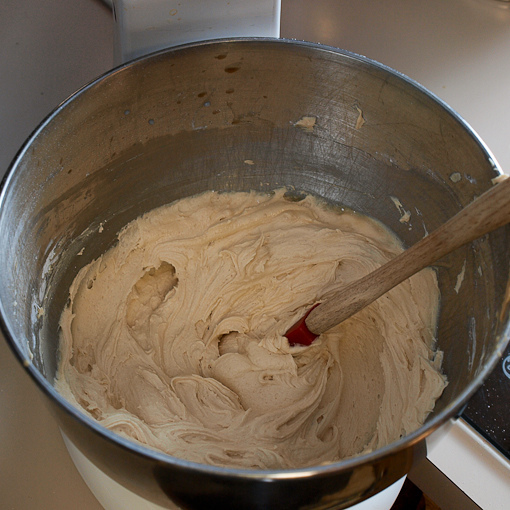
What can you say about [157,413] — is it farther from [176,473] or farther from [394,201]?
[394,201]

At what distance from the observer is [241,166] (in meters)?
1.23

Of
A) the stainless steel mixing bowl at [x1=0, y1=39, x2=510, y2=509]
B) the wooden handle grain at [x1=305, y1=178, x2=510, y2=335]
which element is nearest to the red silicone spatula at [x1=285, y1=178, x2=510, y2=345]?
the wooden handle grain at [x1=305, y1=178, x2=510, y2=335]

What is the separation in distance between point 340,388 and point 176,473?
57cm

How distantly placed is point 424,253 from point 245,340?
479mm

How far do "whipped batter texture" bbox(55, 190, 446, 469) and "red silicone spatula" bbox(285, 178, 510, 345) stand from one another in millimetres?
77

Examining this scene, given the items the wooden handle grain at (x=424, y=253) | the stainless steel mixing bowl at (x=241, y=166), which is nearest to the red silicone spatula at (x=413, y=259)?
Answer: the wooden handle grain at (x=424, y=253)

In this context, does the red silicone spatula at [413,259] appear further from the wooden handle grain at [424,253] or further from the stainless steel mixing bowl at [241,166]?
the stainless steel mixing bowl at [241,166]

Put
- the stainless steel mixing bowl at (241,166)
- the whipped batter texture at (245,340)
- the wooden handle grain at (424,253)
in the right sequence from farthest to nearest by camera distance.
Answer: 1. the whipped batter texture at (245,340)
2. the stainless steel mixing bowl at (241,166)
3. the wooden handle grain at (424,253)

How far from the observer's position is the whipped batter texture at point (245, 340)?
1.00 m

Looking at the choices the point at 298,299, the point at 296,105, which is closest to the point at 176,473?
the point at 298,299

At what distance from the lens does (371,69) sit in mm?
1001

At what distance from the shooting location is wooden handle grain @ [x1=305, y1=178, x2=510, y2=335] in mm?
754

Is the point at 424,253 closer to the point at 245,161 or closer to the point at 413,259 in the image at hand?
the point at 413,259

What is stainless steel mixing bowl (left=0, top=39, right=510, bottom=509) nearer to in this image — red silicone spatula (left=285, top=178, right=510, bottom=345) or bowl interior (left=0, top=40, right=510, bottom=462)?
bowl interior (left=0, top=40, right=510, bottom=462)
